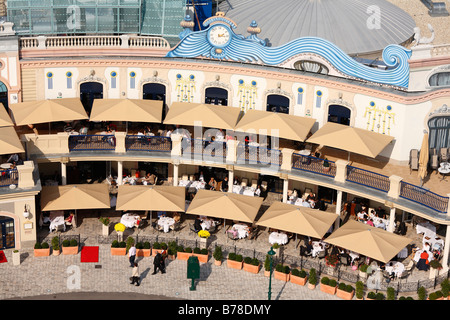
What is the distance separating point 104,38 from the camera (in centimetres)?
6012

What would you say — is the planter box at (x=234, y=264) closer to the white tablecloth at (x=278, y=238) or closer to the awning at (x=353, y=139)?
the white tablecloth at (x=278, y=238)

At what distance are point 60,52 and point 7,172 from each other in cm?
1007

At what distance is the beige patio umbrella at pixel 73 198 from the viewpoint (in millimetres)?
53625

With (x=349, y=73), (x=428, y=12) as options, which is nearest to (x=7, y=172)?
(x=349, y=73)

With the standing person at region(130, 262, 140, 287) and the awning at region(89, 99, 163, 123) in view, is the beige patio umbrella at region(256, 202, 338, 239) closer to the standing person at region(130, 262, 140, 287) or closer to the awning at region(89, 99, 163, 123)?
the standing person at region(130, 262, 140, 287)

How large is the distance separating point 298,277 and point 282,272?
0.98 m

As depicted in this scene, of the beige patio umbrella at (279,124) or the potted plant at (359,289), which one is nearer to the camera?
the potted plant at (359,289)

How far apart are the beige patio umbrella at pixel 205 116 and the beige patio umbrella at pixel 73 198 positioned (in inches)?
266

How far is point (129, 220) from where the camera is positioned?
54781 millimetres

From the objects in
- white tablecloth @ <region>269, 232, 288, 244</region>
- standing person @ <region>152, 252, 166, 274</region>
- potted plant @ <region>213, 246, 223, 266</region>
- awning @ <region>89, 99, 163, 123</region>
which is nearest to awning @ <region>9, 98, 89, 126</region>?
awning @ <region>89, 99, 163, 123</region>

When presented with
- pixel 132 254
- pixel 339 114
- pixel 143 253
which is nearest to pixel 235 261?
pixel 143 253

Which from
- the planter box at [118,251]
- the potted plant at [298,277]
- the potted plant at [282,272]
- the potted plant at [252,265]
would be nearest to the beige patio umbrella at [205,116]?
the planter box at [118,251]

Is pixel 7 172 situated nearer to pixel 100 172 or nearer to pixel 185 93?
pixel 100 172

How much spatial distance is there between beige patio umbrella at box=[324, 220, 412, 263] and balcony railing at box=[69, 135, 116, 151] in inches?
608
